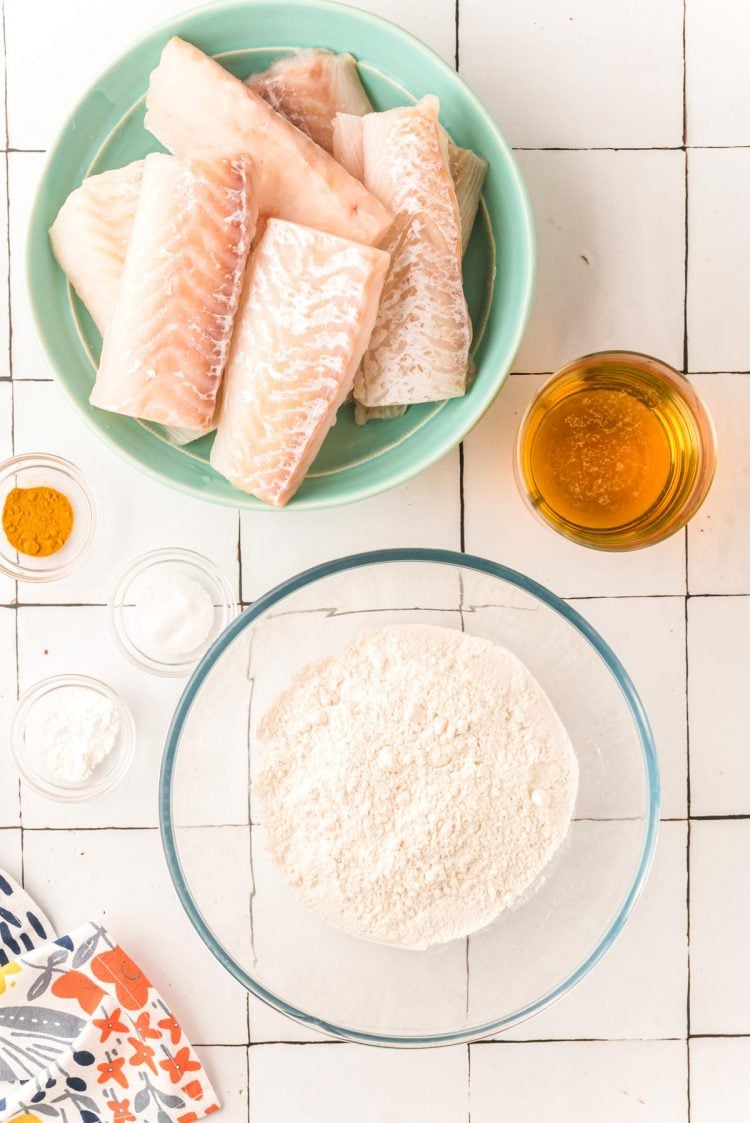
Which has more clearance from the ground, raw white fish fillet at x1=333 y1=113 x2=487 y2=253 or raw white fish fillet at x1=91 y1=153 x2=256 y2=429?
raw white fish fillet at x1=333 y1=113 x2=487 y2=253

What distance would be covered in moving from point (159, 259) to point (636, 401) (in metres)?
0.47

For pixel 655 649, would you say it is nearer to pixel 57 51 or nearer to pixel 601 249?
pixel 601 249

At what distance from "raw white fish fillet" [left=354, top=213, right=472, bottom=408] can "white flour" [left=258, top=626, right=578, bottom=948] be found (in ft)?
0.80

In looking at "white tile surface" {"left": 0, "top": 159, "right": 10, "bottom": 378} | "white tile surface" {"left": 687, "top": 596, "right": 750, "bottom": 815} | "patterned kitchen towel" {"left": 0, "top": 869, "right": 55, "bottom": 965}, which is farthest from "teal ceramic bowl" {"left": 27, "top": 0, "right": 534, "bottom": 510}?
"patterned kitchen towel" {"left": 0, "top": 869, "right": 55, "bottom": 965}

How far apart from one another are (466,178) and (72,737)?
0.68m

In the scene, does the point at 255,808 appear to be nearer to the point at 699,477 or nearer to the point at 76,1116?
the point at 76,1116

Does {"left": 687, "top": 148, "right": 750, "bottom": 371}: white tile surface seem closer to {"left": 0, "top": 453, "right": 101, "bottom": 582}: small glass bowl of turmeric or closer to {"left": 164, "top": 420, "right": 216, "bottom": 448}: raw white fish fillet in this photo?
{"left": 164, "top": 420, "right": 216, "bottom": 448}: raw white fish fillet

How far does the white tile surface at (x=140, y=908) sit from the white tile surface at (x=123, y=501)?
0.30 metres

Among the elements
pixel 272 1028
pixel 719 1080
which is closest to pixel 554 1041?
pixel 719 1080

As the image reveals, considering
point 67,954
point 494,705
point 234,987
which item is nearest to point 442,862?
point 494,705

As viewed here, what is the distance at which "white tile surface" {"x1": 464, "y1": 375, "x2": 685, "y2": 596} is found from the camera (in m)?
1.01

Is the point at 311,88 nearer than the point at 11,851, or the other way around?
the point at 311,88

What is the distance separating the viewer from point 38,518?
3.33 feet

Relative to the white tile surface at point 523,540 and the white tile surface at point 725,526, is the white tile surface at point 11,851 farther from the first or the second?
the white tile surface at point 725,526
